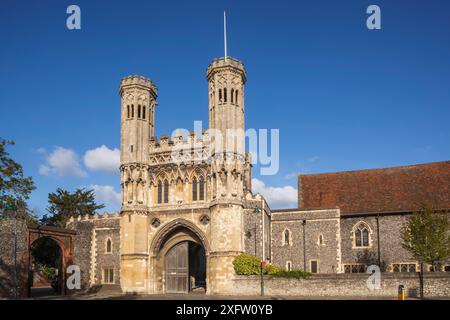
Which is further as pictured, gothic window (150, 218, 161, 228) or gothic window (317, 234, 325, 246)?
gothic window (317, 234, 325, 246)

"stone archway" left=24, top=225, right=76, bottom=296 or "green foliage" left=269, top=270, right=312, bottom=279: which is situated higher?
"stone archway" left=24, top=225, right=76, bottom=296

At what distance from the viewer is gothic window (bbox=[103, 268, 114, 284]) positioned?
38594 mm

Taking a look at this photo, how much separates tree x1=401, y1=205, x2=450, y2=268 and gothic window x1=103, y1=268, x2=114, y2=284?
21964 mm

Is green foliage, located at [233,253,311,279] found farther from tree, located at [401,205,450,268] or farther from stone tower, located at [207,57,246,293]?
tree, located at [401,205,450,268]

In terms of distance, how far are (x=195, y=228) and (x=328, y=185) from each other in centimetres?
1304

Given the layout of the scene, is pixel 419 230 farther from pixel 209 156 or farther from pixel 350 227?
pixel 209 156

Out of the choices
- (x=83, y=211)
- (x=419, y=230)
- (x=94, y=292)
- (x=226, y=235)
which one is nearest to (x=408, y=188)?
(x=419, y=230)

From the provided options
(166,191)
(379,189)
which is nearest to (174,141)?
(166,191)

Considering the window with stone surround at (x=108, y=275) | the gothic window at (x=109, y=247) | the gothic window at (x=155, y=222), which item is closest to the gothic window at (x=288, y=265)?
the gothic window at (x=155, y=222)

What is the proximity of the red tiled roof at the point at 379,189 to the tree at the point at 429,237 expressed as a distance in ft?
14.4

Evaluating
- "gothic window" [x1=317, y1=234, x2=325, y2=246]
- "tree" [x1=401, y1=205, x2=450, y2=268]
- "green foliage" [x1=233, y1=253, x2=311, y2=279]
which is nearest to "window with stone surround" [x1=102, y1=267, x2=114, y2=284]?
"green foliage" [x1=233, y1=253, x2=311, y2=279]

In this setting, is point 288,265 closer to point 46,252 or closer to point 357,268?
point 357,268

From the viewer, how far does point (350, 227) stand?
122 ft

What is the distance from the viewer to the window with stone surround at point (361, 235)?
3675cm
